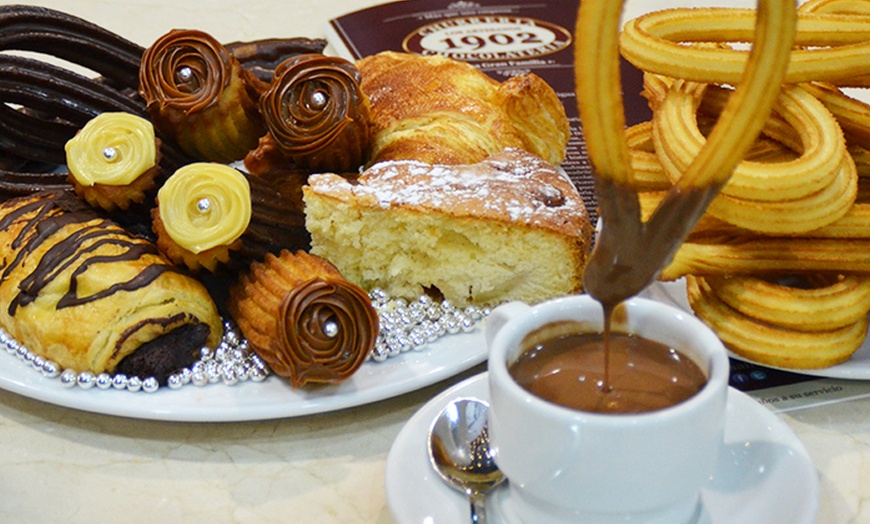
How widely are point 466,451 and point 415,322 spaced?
0.33 m

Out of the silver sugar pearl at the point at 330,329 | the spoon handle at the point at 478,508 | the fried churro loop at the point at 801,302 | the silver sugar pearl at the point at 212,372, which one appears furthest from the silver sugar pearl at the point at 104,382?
the fried churro loop at the point at 801,302

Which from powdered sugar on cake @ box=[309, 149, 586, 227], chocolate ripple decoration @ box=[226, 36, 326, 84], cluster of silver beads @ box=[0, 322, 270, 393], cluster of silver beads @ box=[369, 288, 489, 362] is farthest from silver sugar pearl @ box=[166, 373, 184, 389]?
chocolate ripple decoration @ box=[226, 36, 326, 84]

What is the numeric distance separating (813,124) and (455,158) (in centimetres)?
54

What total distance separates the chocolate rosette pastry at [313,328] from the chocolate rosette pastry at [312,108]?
0.32m

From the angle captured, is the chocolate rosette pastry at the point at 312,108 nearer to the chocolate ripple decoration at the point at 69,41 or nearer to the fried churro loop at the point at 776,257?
the chocolate ripple decoration at the point at 69,41

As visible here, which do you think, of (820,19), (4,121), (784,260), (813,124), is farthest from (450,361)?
(4,121)

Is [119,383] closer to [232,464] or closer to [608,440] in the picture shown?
[232,464]

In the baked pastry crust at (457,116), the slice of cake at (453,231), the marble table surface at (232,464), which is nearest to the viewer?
the marble table surface at (232,464)

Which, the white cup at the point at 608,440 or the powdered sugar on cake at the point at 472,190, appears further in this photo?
the powdered sugar on cake at the point at 472,190

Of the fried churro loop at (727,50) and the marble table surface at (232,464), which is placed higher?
the fried churro loop at (727,50)

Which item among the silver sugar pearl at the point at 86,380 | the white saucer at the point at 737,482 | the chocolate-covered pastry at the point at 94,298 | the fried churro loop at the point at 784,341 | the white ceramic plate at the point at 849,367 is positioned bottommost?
the white ceramic plate at the point at 849,367

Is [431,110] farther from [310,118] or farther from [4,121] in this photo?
[4,121]

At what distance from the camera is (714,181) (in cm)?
72

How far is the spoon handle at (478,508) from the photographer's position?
2.95ft
